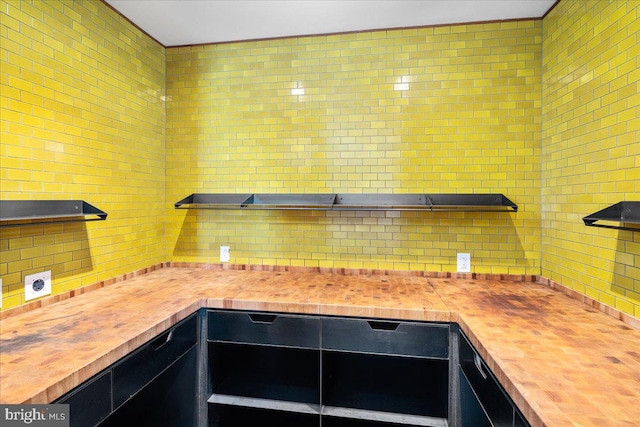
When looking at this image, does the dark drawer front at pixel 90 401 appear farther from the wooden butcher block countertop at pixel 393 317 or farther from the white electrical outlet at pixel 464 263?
the white electrical outlet at pixel 464 263

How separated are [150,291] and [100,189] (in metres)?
0.67

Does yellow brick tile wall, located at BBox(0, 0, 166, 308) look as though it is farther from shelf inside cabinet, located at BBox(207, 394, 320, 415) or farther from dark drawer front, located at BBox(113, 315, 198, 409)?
shelf inside cabinet, located at BBox(207, 394, 320, 415)

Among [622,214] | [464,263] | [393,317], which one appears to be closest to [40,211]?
[393,317]

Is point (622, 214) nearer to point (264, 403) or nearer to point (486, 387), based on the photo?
point (486, 387)

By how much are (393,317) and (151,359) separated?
3.45ft

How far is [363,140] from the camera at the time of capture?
2.18m

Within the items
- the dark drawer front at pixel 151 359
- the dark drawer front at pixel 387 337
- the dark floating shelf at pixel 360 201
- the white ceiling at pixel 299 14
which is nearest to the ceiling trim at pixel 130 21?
the white ceiling at pixel 299 14

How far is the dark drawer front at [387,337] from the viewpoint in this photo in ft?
4.88

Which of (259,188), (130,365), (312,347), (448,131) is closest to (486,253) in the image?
(448,131)

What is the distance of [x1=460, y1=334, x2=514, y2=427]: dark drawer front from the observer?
0.98 meters

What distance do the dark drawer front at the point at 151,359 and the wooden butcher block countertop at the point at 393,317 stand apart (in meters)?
0.06

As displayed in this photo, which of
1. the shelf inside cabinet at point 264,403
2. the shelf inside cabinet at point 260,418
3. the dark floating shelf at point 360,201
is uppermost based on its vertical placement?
the dark floating shelf at point 360,201

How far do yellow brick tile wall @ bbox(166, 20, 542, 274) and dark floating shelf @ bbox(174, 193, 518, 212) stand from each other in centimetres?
7

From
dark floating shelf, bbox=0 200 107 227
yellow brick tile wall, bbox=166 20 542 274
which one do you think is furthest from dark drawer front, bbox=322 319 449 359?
dark floating shelf, bbox=0 200 107 227
